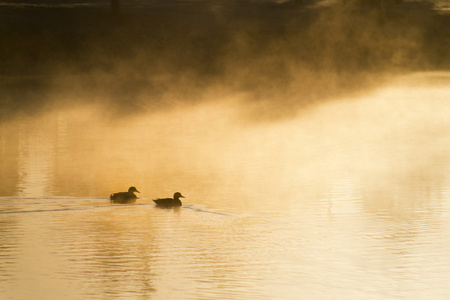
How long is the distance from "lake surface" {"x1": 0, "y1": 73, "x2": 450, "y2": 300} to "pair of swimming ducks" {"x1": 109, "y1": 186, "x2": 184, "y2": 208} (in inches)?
6.9

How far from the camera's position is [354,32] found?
190 ft

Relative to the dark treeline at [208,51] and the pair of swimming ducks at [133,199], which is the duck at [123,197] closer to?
the pair of swimming ducks at [133,199]

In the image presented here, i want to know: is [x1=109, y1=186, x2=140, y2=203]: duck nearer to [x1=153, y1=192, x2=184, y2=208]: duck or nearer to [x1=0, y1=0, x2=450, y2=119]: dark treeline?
[x1=153, y1=192, x2=184, y2=208]: duck

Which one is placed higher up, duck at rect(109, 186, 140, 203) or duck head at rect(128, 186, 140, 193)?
duck head at rect(128, 186, 140, 193)

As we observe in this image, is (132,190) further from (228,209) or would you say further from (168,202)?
(228,209)

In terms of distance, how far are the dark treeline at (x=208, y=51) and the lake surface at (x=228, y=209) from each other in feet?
23.8

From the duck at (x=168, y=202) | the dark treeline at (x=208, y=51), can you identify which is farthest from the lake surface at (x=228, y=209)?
the dark treeline at (x=208, y=51)

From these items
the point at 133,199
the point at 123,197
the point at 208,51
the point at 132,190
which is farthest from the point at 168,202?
the point at 208,51

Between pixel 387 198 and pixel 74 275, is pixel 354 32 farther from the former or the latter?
pixel 74 275

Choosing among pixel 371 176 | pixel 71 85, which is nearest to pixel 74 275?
pixel 371 176

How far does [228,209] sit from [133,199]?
1700 millimetres

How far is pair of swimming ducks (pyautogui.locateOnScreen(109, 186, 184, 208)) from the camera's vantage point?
16.1m

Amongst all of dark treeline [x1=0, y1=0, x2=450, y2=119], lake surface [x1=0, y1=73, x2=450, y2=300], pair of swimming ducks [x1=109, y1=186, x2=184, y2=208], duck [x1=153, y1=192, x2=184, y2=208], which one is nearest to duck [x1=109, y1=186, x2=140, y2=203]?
pair of swimming ducks [x1=109, y1=186, x2=184, y2=208]

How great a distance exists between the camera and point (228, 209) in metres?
16.1
